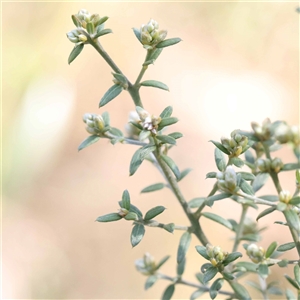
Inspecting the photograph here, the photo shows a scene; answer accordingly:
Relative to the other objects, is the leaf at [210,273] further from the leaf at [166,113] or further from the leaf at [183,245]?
the leaf at [166,113]

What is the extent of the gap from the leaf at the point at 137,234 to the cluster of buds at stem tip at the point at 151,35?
1.37 feet

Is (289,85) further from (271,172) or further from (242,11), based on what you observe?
(271,172)

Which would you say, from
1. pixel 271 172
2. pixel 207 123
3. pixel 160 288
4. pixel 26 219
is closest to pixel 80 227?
pixel 26 219

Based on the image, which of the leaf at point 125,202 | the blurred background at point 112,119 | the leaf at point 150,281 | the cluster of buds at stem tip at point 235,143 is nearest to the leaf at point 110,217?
the leaf at point 125,202

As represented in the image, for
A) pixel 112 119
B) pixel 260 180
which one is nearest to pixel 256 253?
pixel 260 180

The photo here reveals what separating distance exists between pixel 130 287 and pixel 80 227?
57 cm

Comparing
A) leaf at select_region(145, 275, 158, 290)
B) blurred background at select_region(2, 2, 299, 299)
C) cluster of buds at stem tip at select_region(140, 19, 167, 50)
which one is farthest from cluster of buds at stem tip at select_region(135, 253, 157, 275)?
blurred background at select_region(2, 2, 299, 299)

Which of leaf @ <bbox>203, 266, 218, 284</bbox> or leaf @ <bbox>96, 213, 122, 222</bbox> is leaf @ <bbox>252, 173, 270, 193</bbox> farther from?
leaf @ <bbox>96, 213, 122, 222</bbox>

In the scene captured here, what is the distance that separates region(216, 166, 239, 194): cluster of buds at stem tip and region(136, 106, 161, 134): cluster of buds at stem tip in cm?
18

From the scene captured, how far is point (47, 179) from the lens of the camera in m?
2.93

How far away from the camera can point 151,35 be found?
0.88 metres

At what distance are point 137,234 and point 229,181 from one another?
256mm

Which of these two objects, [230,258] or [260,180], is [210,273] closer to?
[230,258]

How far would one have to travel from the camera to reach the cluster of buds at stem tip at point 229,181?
758mm
